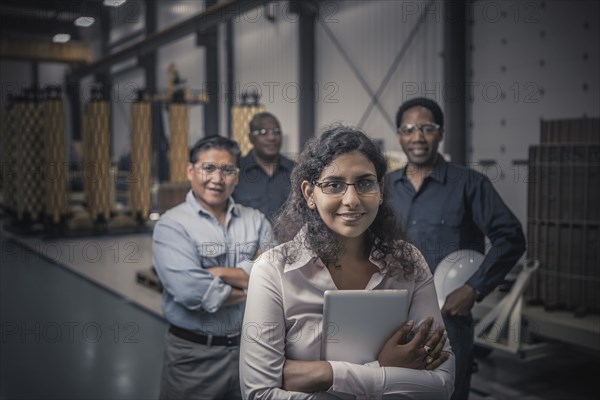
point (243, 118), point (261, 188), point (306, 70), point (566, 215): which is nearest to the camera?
point (261, 188)

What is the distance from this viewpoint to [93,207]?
10117 mm

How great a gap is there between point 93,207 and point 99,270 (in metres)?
2.62

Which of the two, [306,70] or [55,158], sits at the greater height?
[306,70]

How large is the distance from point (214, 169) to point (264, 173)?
1176 millimetres

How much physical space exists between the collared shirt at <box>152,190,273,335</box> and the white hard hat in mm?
804

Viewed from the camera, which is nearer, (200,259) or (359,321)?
(359,321)

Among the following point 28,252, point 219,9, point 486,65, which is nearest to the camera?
point 486,65

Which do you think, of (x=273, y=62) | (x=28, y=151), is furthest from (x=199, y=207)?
(x=273, y=62)

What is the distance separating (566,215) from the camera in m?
4.24

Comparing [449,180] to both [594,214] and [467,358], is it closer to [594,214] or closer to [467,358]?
[467,358]

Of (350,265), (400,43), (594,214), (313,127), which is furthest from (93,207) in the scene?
(350,265)

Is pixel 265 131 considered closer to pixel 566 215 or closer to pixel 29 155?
pixel 566 215

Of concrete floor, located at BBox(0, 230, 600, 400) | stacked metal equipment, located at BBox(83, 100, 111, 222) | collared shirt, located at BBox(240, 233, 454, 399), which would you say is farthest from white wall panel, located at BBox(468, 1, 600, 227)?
stacked metal equipment, located at BBox(83, 100, 111, 222)

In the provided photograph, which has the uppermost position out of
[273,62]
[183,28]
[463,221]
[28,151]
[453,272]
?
[183,28]
